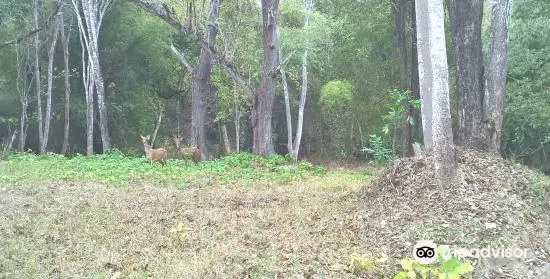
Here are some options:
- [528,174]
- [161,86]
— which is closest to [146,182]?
[528,174]

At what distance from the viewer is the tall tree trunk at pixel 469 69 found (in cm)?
830

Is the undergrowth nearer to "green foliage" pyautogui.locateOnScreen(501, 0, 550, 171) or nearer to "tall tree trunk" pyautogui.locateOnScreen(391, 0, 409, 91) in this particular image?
"tall tree trunk" pyautogui.locateOnScreen(391, 0, 409, 91)

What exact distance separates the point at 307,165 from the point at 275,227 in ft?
20.7

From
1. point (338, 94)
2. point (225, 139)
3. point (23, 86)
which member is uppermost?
point (23, 86)

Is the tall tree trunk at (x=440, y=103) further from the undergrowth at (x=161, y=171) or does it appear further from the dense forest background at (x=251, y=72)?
the dense forest background at (x=251, y=72)

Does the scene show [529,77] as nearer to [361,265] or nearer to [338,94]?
[338,94]

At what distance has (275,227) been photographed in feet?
20.6

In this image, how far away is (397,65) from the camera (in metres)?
18.5

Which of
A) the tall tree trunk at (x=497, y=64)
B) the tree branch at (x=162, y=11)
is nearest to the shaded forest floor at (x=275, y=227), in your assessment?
the tall tree trunk at (x=497, y=64)

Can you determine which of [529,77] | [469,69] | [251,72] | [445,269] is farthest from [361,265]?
[251,72]

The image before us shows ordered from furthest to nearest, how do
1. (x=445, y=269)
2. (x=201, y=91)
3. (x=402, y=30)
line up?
(x=201, y=91) < (x=402, y=30) < (x=445, y=269)

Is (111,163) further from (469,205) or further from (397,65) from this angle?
(397,65)

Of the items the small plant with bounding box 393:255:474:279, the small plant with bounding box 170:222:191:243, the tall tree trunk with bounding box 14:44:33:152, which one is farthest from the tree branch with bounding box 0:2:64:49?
the small plant with bounding box 393:255:474:279

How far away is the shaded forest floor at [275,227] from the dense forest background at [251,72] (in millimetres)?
7374
